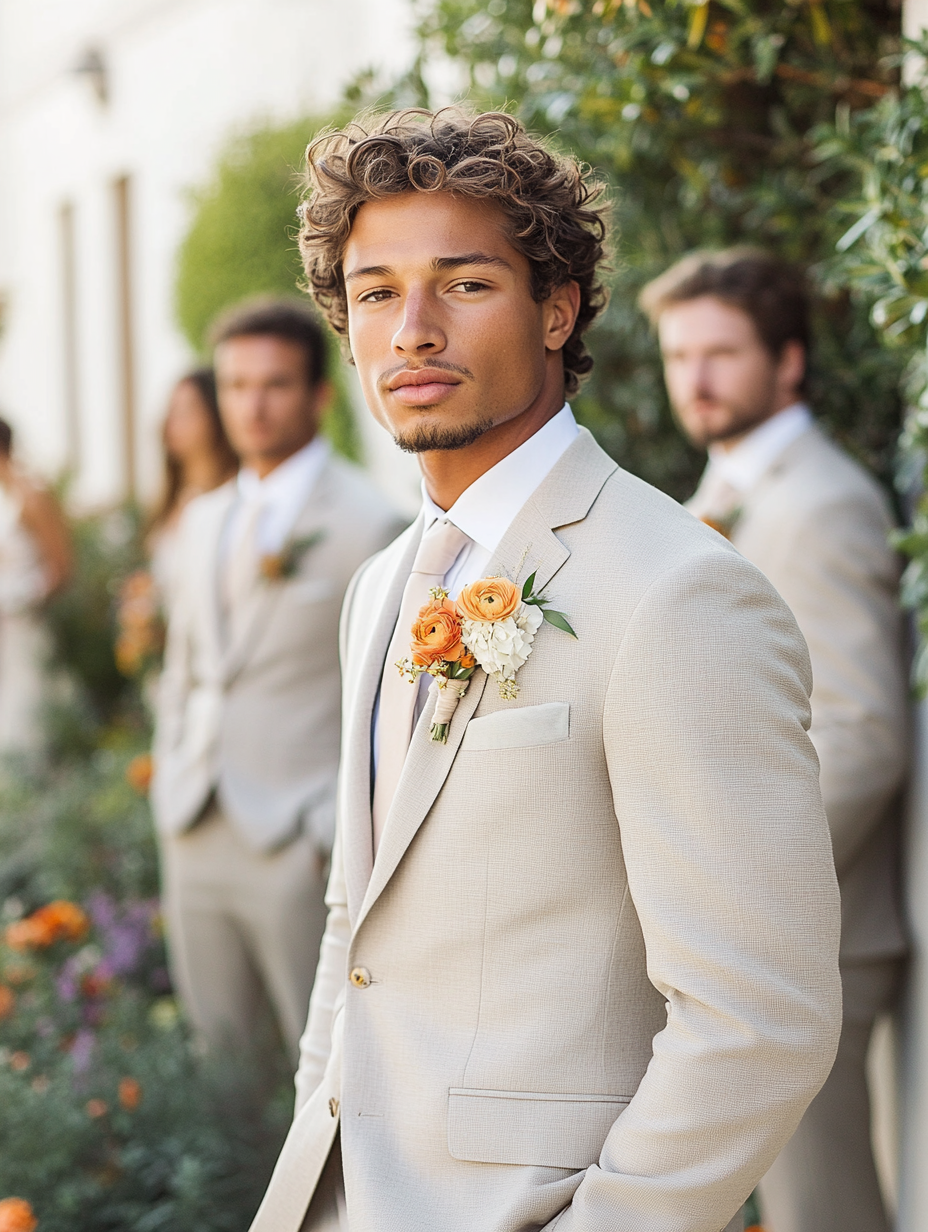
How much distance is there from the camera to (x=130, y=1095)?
3.11 m

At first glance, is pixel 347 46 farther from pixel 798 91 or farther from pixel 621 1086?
pixel 621 1086

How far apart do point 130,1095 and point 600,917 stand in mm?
2083

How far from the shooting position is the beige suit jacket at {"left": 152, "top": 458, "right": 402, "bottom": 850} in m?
3.48

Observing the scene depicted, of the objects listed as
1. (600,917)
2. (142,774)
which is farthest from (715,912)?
(142,774)

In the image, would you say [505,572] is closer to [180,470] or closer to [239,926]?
[239,926]

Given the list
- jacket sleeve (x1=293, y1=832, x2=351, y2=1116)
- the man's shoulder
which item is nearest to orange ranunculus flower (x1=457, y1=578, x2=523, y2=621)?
jacket sleeve (x1=293, y1=832, x2=351, y2=1116)

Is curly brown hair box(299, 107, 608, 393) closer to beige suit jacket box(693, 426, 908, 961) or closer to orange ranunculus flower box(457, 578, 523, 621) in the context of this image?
orange ranunculus flower box(457, 578, 523, 621)

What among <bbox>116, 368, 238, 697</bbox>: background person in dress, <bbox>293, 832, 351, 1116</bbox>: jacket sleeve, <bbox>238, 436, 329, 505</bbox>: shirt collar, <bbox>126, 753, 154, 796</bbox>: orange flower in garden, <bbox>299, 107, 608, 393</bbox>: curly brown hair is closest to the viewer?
<bbox>299, 107, 608, 393</bbox>: curly brown hair

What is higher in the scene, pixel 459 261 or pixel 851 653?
pixel 459 261

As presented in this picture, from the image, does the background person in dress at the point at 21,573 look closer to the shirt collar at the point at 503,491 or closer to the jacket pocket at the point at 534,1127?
the shirt collar at the point at 503,491

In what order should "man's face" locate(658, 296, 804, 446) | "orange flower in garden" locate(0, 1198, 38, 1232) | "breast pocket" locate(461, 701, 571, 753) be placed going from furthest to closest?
"man's face" locate(658, 296, 804, 446) → "orange flower in garden" locate(0, 1198, 38, 1232) → "breast pocket" locate(461, 701, 571, 753)

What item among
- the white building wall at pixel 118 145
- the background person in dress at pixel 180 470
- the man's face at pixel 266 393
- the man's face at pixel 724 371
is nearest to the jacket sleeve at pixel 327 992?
the man's face at pixel 724 371

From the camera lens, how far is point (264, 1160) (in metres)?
3.04

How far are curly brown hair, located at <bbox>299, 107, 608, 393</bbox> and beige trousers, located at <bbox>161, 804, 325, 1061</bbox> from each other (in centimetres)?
205
